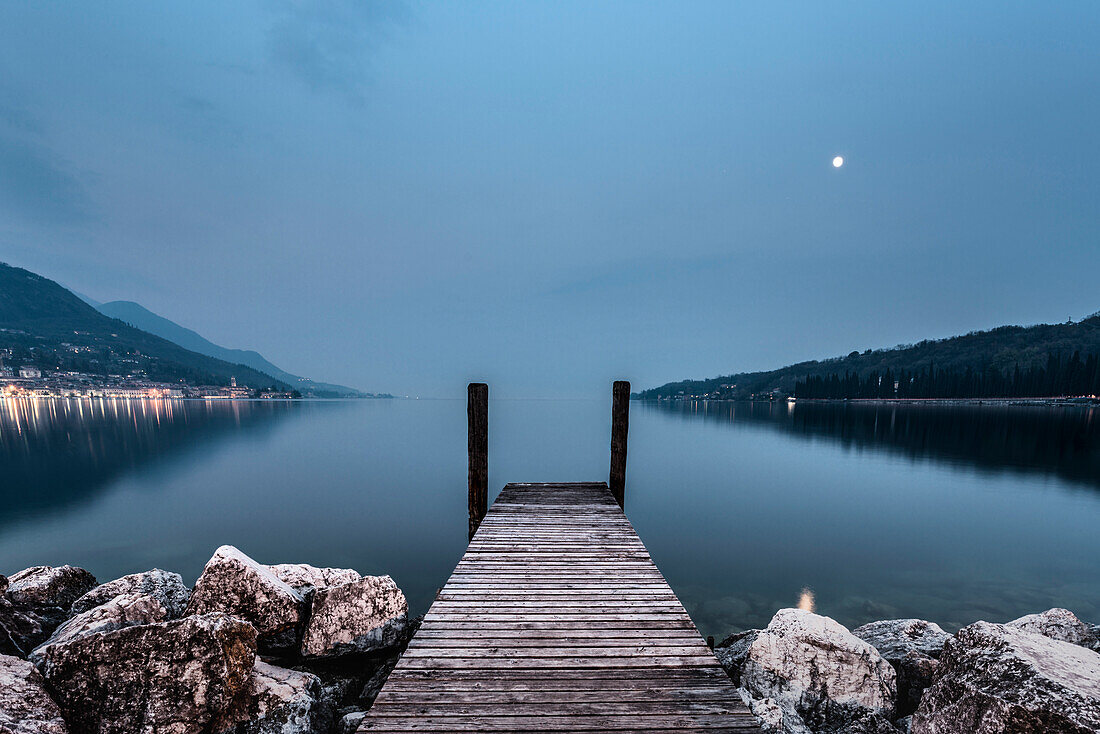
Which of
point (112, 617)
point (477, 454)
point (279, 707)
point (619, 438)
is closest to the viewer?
point (279, 707)

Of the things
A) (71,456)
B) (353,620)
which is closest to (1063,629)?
(353,620)

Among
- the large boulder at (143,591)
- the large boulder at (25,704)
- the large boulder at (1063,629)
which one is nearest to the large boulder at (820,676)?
the large boulder at (1063,629)

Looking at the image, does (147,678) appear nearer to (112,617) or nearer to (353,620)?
(112,617)

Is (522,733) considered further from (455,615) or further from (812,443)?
(812,443)

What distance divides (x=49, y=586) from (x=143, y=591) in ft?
5.21

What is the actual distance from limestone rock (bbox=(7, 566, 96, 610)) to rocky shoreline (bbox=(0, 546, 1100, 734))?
21 millimetres

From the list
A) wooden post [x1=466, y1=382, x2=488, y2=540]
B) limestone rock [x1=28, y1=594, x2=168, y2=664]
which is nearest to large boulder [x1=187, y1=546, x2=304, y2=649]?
limestone rock [x1=28, y1=594, x2=168, y2=664]

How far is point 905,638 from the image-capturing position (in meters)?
6.85

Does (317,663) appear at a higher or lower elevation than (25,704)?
lower

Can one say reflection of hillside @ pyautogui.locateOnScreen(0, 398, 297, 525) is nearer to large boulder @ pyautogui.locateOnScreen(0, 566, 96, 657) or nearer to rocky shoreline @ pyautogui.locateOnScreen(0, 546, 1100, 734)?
large boulder @ pyautogui.locateOnScreen(0, 566, 96, 657)

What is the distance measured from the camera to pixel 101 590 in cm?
659

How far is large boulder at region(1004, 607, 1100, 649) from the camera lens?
243 inches

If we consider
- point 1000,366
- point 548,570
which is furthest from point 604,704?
point 1000,366

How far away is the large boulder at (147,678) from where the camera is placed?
404 centimetres
